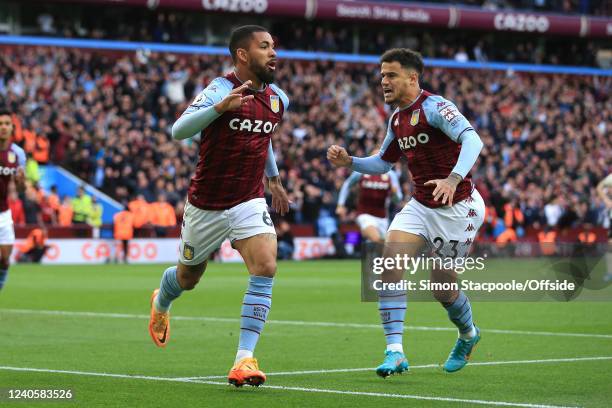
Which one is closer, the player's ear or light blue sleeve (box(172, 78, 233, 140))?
light blue sleeve (box(172, 78, 233, 140))

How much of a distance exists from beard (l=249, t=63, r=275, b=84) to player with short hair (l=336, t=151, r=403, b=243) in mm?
13385

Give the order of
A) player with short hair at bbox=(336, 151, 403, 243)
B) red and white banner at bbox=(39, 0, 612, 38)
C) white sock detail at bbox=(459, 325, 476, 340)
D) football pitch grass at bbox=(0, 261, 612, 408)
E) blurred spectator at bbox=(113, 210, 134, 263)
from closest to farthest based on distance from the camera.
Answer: football pitch grass at bbox=(0, 261, 612, 408)
white sock detail at bbox=(459, 325, 476, 340)
player with short hair at bbox=(336, 151, 403, 243)
blurred spectator at bbox=(113, 210, 134, 263)
red and white banner at bbox=(39, 0, 612, 38)

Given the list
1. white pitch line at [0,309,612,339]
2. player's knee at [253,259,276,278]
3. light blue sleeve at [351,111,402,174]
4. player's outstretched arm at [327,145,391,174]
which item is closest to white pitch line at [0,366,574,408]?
player's knee at [253,259,276,278]

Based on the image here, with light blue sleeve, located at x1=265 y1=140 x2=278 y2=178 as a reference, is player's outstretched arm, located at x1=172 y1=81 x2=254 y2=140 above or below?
above

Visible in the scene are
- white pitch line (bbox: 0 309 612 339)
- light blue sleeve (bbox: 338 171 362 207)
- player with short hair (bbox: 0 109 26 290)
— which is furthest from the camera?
light blue sleeve (bbox: 338 171 362 207)

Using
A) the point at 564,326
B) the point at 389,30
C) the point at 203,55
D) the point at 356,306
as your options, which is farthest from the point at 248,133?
the point at 389,30

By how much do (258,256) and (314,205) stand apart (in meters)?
25.8

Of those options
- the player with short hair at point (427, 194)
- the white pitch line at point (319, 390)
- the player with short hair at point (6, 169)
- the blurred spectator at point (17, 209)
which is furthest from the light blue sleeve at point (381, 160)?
the blurred spectator at point (17, 209)

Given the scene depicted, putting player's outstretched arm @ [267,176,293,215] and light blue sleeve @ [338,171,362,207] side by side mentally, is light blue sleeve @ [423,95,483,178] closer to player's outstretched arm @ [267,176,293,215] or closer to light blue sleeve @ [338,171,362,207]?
player's outstretched arm @ [267,176,293,215]

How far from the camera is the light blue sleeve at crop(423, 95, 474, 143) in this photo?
925cm

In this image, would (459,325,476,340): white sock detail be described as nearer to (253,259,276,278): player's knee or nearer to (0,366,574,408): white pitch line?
(0,366,574,408): white pitch line

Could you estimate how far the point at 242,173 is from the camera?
8.84 m

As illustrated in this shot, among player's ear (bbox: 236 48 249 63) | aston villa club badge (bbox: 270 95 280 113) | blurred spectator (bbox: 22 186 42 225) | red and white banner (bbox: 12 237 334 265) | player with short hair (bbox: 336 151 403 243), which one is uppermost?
player's ear (bbox: 236 48 249 63)

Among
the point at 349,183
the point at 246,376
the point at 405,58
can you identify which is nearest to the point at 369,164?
the point at 405,58
